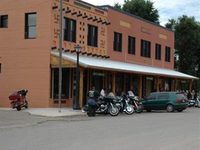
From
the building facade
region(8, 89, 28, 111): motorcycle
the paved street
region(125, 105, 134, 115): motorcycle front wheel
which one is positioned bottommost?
the paved street

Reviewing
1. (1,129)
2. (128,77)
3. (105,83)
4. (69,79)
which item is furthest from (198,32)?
(1,129)

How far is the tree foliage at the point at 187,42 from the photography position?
71000mm

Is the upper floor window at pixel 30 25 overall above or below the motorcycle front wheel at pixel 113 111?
above

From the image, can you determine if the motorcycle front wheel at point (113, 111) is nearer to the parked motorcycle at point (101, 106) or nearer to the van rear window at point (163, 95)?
the parked motorcycle at point (101, 106)

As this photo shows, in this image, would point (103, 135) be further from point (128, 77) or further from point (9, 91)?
point (128, 77)

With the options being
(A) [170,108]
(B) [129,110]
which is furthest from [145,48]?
(B) [129,110]

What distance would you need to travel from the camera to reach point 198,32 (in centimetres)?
7119

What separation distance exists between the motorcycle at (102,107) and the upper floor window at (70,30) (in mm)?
6963

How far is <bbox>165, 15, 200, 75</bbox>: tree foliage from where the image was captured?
71.0 m

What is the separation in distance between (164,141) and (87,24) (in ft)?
76.6

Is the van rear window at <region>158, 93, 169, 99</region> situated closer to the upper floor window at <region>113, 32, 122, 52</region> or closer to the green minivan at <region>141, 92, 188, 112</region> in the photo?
the green minivan at <region>141, 92, 188, 112</region>

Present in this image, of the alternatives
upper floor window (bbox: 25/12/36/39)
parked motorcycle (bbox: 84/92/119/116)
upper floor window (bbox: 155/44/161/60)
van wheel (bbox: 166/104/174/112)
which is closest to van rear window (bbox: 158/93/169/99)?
van wheel (bbox: 166/104/174/112)

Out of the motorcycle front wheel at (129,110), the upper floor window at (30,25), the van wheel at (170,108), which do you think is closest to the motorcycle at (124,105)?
the motorcycle front wheel at (129,110)

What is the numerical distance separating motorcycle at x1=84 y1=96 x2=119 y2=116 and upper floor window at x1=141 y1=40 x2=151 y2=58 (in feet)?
61.7
